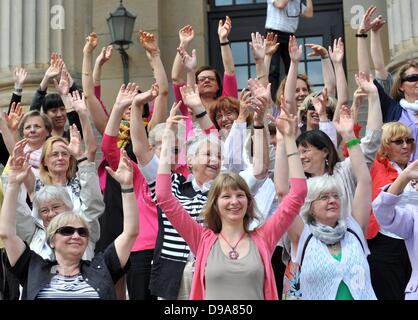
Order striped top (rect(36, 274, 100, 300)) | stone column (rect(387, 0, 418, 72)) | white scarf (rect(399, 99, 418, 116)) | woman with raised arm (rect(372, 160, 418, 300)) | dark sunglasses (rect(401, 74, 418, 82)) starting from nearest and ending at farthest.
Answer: striped top (rect(36, 274, 100, 300)), woman with raised arm (rect(372, 160, 418, 300)), white scarf (rect(399, 99, 418, 116)), dark sunglasses (rect(401, 74, 418, 82)), stone column (rect(387, 0, 418, 72))

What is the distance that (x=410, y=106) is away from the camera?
23.3 feet

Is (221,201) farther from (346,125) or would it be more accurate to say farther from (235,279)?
(346,125)

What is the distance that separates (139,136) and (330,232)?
5.65 ft

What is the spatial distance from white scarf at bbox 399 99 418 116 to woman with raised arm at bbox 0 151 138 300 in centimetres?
309

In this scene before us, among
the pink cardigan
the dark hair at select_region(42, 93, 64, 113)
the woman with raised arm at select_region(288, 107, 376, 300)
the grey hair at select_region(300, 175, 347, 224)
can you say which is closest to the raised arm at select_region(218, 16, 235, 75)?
the dark hair at select_region(42, 93, 64, 113)

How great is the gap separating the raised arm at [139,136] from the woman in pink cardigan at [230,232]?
906 mm

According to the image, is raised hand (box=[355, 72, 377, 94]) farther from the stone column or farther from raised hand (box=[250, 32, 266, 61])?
the stone column

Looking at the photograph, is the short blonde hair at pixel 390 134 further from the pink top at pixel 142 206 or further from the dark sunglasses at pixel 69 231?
the dark sunglasses at pixel 69 231

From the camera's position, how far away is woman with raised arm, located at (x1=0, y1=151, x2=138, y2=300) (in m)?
4.91

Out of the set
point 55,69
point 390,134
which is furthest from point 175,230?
point 55,69

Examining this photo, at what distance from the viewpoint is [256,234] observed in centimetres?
494

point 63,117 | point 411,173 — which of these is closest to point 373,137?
point 411,173
